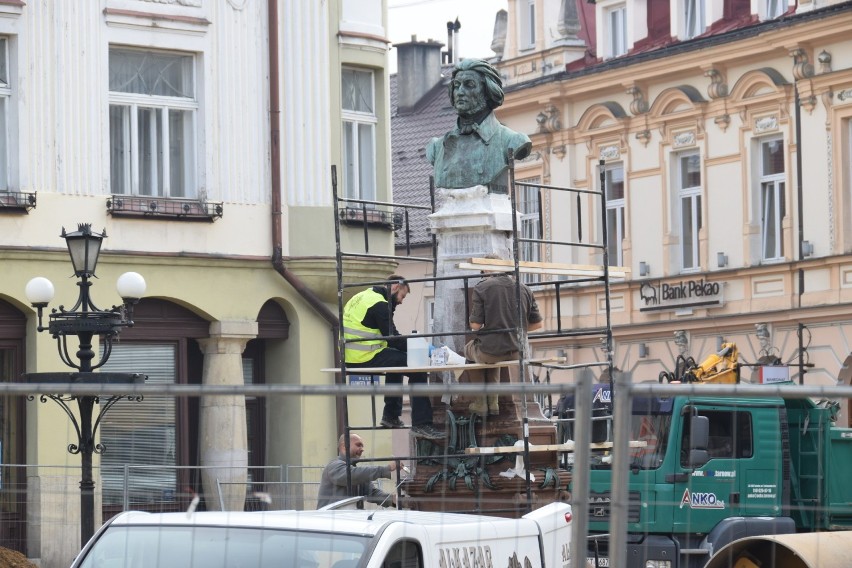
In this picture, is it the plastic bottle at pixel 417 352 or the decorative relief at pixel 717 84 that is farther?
the decorative relief at pixel 717 84

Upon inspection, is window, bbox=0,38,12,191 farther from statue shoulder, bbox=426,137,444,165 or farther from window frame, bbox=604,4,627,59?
window frame, bbox=604,4,627,59

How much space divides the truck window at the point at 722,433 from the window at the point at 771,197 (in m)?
17.1

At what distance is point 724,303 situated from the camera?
35.7 metres

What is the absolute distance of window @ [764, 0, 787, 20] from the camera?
115ft

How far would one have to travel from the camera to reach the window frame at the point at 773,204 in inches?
1377

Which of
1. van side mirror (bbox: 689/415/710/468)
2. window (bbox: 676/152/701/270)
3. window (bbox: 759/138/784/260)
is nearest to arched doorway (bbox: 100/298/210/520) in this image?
van side mirror (bbox: 689/415/710/468)

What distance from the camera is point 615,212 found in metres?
39.2

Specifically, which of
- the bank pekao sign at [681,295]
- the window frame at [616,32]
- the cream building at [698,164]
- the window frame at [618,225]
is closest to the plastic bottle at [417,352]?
the cream building at [698,164]

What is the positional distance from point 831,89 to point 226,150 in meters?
12.9

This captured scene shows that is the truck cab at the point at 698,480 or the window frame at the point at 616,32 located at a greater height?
the window frame at the point at 616,32

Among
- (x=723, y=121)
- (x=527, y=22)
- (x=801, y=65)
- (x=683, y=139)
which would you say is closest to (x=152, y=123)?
(x=801, y=65)

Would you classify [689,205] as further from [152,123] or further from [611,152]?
[152,123]

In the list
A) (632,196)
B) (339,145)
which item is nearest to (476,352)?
(339,145)

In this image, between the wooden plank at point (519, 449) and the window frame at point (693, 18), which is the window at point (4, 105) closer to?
the wooden plank at point (519, 449)
